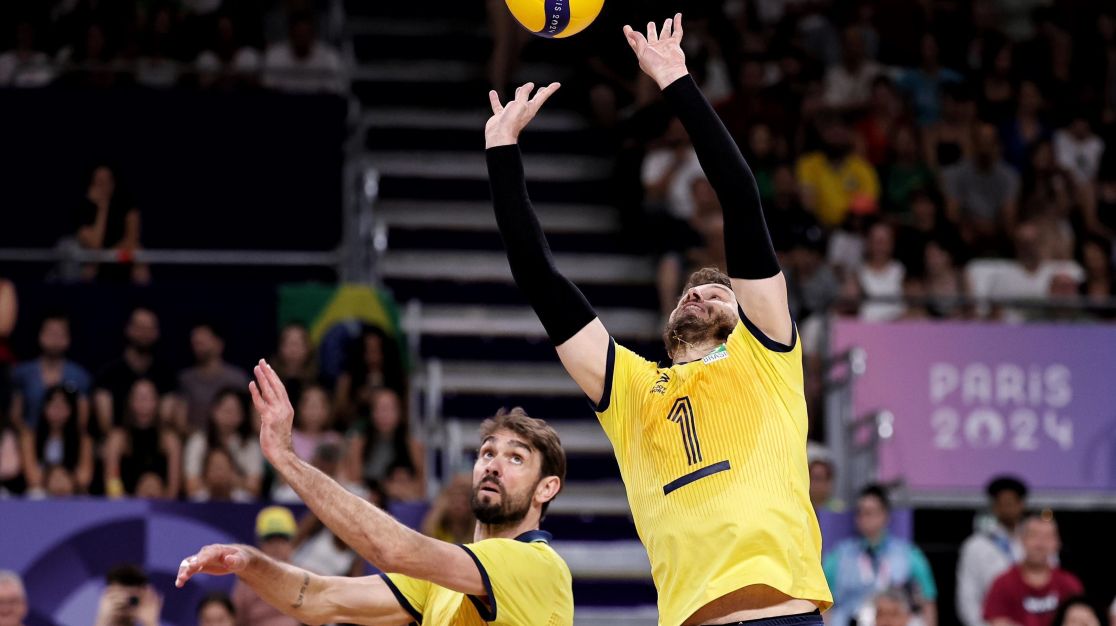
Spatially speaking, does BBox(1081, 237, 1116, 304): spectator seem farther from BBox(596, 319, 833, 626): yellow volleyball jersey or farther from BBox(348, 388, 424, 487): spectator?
BBox(596, 319, 833, 626): yellow volleyball jersey

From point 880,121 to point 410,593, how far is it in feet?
40.8

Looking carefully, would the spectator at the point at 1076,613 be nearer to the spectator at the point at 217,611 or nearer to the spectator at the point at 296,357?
the spectator at the point at 217,611

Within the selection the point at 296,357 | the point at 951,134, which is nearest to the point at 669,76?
the point at 296,357

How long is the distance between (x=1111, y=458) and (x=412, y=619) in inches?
374

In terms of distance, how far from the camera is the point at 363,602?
579cm

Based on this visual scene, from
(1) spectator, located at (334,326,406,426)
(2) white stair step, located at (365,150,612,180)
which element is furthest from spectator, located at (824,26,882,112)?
(1) spectator, located at (334,326,406,426)

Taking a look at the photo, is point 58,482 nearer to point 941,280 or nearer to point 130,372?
point 130,372

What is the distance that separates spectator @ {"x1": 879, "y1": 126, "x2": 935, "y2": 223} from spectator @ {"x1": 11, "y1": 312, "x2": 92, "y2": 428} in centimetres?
752

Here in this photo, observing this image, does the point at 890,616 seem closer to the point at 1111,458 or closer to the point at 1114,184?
the point at 1111,458

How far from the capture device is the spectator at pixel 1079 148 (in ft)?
58.4

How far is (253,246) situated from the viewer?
50.4 feet

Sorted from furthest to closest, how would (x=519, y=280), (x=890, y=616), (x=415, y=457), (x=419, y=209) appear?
(x=419, y=209) → (x=415, y=457) → (x=890, y=616) → (x=519, y=280)

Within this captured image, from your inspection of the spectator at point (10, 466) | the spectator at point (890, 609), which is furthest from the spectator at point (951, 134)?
the spectator at point (10, 466)

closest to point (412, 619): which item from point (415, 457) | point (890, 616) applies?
point (890, 616)
